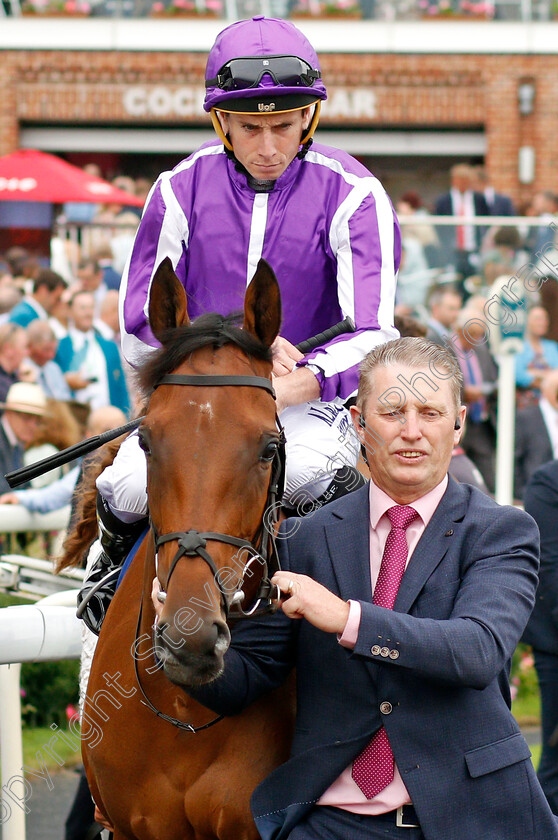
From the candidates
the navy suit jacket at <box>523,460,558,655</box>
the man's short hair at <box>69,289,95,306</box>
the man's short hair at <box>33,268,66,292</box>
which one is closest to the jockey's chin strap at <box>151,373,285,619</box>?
the navy suit jacket at <box>523,460,558,655</box>

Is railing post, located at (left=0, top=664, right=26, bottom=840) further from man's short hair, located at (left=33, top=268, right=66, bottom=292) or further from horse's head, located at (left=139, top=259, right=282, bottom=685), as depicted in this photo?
man's short hair, located at (left=33, top=268, right=66, bottom=292)

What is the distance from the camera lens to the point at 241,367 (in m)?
2.68

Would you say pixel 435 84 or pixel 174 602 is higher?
pixel 174 602

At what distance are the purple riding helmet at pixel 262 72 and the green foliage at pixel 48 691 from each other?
13.5ft

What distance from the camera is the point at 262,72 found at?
124 inches

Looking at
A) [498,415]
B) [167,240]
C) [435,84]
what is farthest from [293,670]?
[435,84]

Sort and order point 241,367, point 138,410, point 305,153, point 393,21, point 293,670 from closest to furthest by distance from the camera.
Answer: point 241,367
point 293,670
point 138,410
point 305,153
point 393,21

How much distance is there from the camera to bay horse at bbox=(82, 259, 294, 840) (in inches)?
Result: 93.5

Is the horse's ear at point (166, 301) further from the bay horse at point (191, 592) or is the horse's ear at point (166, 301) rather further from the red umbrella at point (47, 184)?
the red umbrella at point (47, 184)

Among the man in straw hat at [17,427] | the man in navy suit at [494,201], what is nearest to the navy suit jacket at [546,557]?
the man in straw hat at [17,427]

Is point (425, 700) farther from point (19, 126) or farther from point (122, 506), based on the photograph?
point (19, 126)

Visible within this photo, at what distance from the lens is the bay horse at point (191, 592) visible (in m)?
2.38

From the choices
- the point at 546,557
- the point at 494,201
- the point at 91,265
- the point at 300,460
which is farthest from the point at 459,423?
the point at 494,201

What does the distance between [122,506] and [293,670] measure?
65 centimetres
